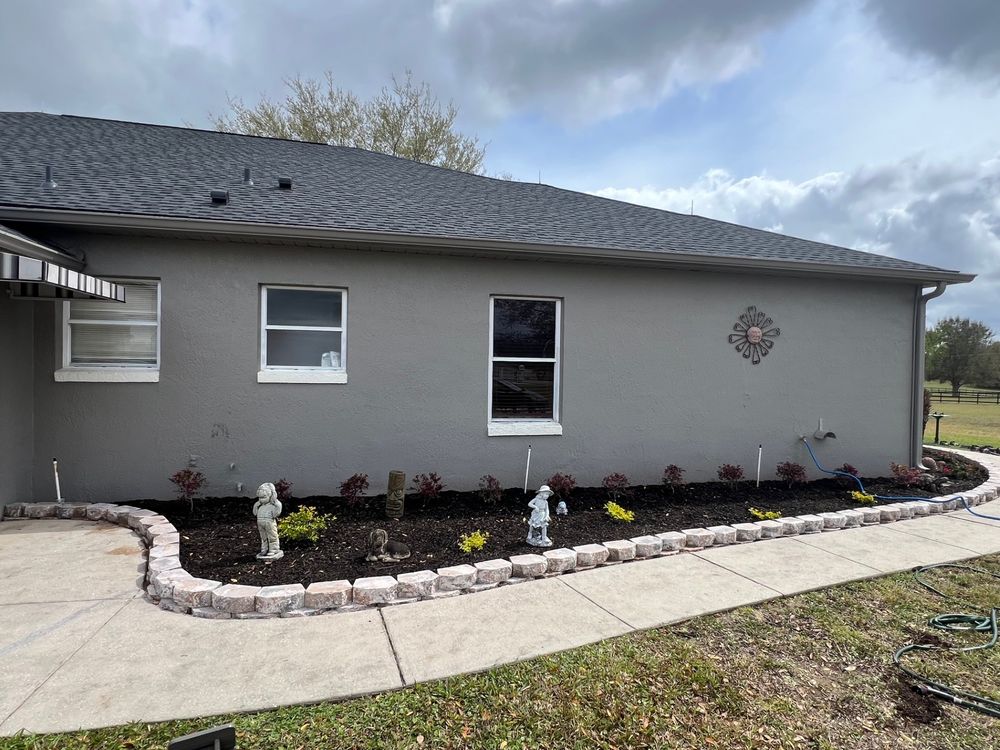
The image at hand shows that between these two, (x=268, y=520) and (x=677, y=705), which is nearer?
Result: (x=677, y=705)

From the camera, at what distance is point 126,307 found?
5844mm

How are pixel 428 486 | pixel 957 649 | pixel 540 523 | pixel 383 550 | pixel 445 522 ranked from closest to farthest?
1. pixel 957 649
2. pixel 383 550
3. pixel 540 523
4. pixel 445 522
5. pixel 428 486

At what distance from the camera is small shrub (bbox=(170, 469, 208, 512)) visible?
551 centimetres

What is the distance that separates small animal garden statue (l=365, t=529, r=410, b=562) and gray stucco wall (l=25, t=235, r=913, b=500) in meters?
2.00

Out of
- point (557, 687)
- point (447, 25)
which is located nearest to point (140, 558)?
point (557, 687)

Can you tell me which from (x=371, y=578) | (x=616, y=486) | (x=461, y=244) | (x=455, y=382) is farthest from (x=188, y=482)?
(x=616, y=486)

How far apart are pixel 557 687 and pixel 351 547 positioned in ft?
8.44

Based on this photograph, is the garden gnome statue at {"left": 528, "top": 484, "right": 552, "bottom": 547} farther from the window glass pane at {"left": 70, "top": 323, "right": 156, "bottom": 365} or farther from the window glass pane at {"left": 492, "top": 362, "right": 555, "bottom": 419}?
the window glass pane at {"left": 70, "top": 323, "right": 156, "bottom": 365}

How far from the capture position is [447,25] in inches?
492

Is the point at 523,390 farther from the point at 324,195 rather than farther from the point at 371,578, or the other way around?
the point at 324,195

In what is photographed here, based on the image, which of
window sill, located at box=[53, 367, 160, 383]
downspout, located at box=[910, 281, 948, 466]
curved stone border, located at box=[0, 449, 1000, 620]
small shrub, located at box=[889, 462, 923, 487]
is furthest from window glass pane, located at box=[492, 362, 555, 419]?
downspout, located at box=[910, 281, 948, 466]

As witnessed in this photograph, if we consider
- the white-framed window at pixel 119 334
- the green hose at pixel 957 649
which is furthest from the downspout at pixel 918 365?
the white-framed window at pixel 119 334

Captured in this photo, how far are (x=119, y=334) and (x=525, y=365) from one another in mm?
4844

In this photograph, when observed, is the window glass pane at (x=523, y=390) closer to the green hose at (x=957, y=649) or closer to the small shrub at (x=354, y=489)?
the small shrub at (x=354, y=489)
